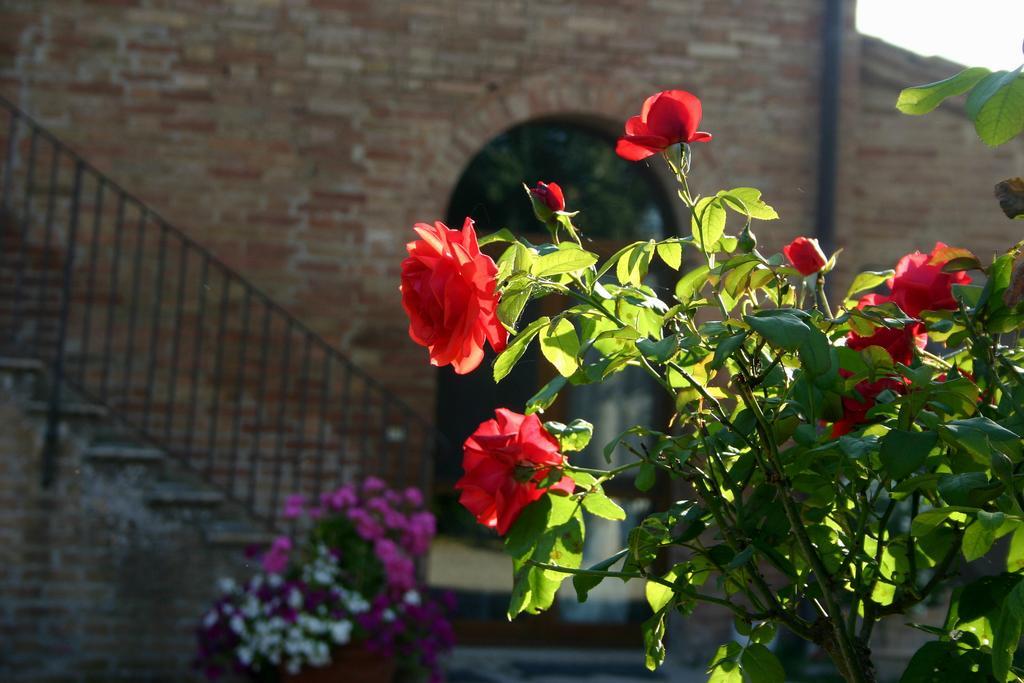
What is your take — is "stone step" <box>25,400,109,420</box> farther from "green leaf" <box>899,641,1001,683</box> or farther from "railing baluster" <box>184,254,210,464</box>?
"green leaf" <box>899,641,1001,683</box>

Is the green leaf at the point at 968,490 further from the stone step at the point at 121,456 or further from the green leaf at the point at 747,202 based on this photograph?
the stone step at the point at 121,456

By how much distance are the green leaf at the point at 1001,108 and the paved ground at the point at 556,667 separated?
5739 millimetres

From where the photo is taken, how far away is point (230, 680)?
596cm

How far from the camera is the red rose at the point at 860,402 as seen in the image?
48.3 inches

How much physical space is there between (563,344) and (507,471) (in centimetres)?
15

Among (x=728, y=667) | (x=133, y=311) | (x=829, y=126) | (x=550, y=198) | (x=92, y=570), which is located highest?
(x=829, y=126)

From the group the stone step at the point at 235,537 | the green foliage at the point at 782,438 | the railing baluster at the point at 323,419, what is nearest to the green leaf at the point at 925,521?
the green foliage at the point at 782,438

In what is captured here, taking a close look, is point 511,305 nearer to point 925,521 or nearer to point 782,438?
point 782,438

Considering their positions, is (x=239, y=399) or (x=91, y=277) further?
(x=239, y=399)

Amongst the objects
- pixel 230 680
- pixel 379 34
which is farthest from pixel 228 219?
pixel 230 680

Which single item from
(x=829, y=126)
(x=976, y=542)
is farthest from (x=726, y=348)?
(x=829, y=126)

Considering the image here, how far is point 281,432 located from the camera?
645 centimetres

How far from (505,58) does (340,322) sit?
1844 mm

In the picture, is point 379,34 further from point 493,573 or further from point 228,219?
point 493,573
